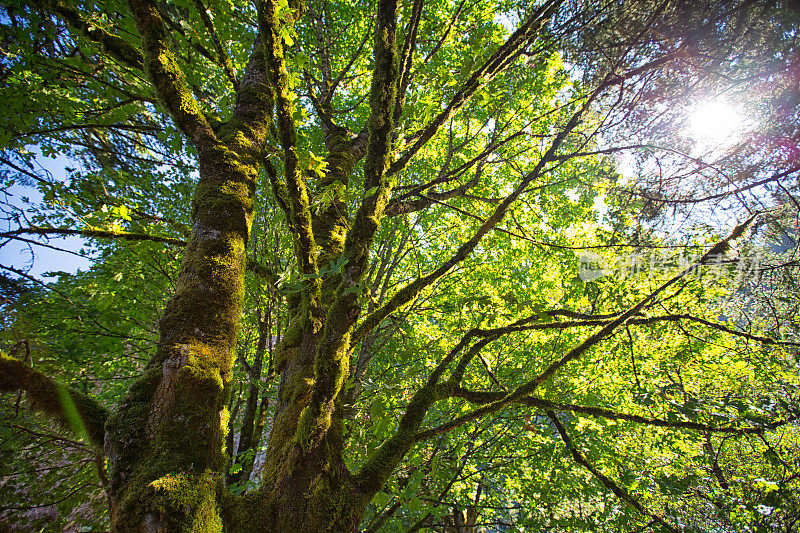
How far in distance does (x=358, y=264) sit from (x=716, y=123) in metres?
4.06

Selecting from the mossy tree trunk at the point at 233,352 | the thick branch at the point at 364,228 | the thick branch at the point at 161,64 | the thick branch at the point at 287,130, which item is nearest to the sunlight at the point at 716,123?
the mossy tree trunk at the point at 233,352

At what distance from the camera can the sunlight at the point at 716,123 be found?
3.02 meters

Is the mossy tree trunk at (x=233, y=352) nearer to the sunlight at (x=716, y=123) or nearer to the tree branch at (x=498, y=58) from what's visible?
the tree branch at (x=498, y=58)

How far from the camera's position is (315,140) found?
23.1 ft

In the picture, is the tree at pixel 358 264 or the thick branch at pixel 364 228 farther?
the thick branch at pixel 364 228

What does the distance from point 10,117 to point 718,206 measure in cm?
793

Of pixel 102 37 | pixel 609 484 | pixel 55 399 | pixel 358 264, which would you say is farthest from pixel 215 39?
pixel 609 484

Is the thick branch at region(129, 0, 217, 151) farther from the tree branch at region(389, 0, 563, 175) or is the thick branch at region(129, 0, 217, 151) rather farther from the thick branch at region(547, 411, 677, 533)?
the thick branch at region(547, 411, 677, 533)

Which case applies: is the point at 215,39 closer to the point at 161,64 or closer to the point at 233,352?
the point at 161,64

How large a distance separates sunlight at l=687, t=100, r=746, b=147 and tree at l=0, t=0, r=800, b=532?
0.67 ft

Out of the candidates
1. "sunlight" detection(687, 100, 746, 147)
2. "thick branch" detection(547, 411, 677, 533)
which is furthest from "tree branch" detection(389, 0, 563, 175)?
"thick branch" detection(547, 411, 677, 533)

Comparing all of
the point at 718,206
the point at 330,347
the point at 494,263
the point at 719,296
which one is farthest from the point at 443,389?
the point at 494,263

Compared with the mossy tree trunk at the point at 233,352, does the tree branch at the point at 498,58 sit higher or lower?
higher

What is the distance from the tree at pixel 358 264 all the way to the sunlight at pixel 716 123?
204 millimetres
